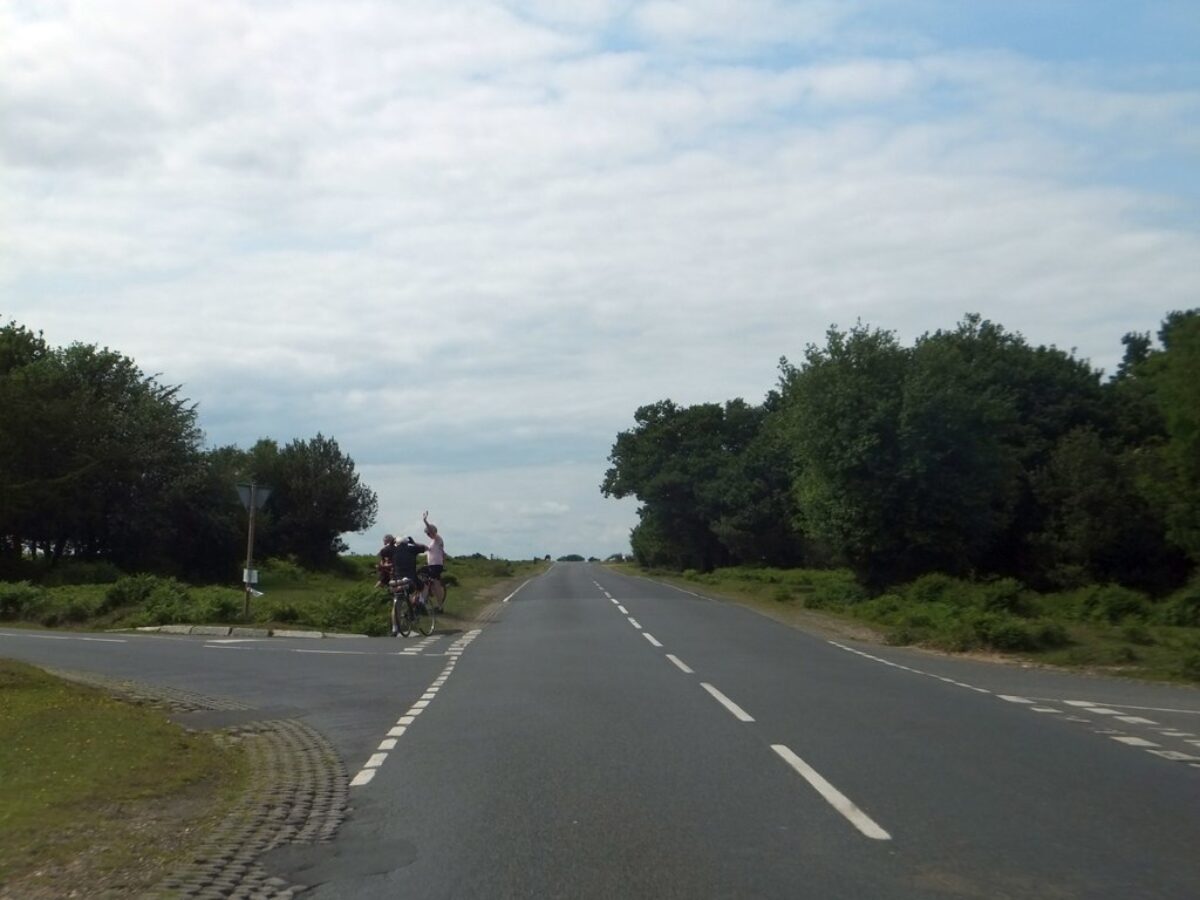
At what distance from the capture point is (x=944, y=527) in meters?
44.7

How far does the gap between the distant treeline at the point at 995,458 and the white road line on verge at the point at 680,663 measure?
19719mm

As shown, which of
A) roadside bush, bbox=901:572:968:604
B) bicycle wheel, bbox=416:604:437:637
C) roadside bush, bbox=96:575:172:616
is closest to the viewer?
bicycle wheel, bbox=416:604:437:637

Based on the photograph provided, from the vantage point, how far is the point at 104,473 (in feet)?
180

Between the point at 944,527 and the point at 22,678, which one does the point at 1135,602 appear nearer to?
the point at 944,527

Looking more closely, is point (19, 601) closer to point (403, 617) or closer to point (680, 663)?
point (403, 617)

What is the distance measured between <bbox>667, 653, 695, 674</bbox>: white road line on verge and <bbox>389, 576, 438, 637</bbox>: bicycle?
24.8 ft

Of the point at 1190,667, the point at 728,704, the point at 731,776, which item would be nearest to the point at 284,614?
the point at 728,704

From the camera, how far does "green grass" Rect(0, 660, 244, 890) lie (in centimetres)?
772

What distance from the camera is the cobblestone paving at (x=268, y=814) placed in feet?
22.8

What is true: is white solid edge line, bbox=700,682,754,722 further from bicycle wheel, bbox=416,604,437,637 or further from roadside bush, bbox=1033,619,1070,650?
bicycle wheel, bbox=416,604,437,637

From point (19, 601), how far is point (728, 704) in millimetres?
25973

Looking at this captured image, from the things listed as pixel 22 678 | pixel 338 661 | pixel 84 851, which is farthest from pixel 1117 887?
pixel 338 661

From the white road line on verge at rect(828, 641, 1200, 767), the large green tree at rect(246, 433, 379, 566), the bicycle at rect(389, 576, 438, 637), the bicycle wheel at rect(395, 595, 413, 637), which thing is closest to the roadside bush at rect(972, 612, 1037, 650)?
the white road line on verge at rect(828, 641, 1200, 767)

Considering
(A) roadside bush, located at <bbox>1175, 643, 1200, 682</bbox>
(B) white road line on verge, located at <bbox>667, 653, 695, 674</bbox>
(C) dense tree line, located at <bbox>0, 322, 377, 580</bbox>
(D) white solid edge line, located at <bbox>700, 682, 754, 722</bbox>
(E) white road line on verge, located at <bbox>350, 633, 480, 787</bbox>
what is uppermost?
(C) dense tree line, located at <bbox>0, 322, 377, 580</bbox>
